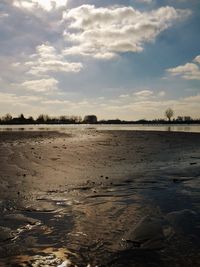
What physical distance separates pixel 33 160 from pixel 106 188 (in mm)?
7999

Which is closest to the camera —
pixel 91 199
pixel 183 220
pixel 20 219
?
pixel 183 220

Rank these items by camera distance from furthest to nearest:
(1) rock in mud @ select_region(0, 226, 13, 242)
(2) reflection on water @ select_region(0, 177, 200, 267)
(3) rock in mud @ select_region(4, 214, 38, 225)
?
(3) rock in mud @ select_region(4, 214, 38, 225)
(1) rock in mud @ select_region(0, 226, 13, 242)
(2) reflection on water @ select_region(0, 177, 200, 267)

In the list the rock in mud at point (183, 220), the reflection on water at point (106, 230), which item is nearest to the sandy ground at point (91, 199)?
the reflection on water at point (106, 230)

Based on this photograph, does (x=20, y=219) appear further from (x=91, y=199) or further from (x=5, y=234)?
(x=91, y=199)

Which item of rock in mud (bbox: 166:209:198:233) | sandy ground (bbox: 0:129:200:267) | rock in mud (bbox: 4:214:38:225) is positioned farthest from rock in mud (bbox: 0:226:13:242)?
rock in mud (bbox: 166:209:198:233)

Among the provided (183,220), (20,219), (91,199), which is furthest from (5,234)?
(183,220)

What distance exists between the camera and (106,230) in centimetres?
690

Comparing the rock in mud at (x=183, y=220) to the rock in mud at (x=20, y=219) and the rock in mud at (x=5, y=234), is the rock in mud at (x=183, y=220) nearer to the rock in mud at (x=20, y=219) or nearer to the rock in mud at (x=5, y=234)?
the rock in mud at (x=20, y=219)

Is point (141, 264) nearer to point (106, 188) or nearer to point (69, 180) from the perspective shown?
point (106, 188)

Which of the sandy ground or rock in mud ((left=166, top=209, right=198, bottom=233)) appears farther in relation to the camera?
rock in mud ((left=166, top=209, right=198, bottom=233))

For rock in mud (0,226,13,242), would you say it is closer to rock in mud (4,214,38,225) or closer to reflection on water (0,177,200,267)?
reflection on water (0,177,200,267)

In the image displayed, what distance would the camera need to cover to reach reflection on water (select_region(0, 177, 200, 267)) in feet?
17.8

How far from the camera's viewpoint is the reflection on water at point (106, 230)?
17.8 ft

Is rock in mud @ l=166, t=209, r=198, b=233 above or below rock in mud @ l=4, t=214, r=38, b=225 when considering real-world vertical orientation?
below
